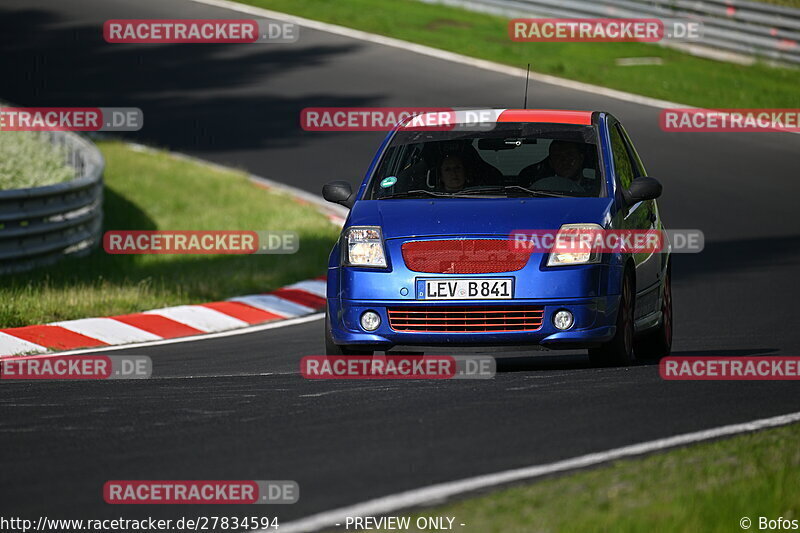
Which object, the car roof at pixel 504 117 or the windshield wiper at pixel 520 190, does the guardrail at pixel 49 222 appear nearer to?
the car roof at pixel 504 117

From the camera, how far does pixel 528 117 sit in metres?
10.4

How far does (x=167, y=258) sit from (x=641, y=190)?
8446 millimetres

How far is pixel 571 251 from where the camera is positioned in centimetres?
905

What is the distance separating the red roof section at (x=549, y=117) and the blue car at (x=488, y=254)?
0.08m

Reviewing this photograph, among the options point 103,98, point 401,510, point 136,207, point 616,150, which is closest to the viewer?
point 401,510

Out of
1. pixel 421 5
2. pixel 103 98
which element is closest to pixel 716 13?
pixel 421 5

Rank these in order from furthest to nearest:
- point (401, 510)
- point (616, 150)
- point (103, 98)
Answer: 1. point (103, 98)
2. point (616, 150)
3. point (401, 510)

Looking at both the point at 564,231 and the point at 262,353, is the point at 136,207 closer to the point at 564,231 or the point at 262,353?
the point at 262,353

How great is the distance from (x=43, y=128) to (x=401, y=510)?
1557 cm

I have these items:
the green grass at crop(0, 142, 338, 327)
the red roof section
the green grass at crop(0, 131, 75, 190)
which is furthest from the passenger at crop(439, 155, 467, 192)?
the green grass at crop(0, 131, 75, 190)

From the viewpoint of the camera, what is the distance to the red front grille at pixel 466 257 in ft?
29.5

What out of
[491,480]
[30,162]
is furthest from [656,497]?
[30,162]

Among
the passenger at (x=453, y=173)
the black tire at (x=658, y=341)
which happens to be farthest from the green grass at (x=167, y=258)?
the black tire at (x=658, y=341)

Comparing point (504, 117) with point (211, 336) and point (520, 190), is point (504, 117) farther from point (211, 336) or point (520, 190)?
point (211, 336)
